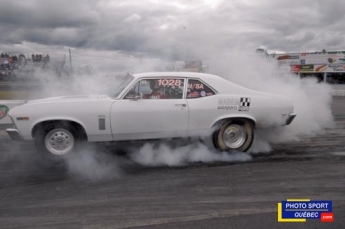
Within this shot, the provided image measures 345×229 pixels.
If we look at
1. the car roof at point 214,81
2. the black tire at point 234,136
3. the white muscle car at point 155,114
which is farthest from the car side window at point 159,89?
the black tire at point 234,136

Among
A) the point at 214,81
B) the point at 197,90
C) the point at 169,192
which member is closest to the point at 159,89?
the point at 197,90

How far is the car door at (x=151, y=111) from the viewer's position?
15.6ft

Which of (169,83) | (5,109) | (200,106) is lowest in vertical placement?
(5,109)

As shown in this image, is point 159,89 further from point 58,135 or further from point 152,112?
point 58,135

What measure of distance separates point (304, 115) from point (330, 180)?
10.5 ft

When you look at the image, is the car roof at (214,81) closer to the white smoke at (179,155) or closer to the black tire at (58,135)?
the white smoke at (179,155)

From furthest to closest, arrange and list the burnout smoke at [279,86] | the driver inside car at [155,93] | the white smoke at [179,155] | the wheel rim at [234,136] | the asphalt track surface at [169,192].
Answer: the burnout smoke at [279,86] → the wheel rim at [234,136] → the driver inside car at [155,93] → the white smoke at [179,155] → the asphalt track surface at [169,192]

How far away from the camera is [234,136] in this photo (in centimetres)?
521

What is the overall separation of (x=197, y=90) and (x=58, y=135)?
2.42m

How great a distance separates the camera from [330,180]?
3.98 m

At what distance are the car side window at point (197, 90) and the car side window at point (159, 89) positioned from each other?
0.14 m

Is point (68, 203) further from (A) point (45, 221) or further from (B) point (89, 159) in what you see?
(B) point (89, 159)

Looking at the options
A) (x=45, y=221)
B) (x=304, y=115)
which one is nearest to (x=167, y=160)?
(x=45, y=221)

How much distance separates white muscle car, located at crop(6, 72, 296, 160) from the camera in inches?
185
